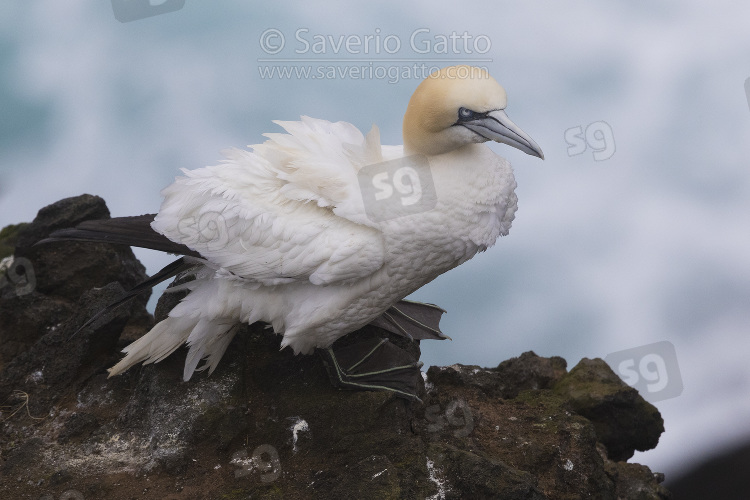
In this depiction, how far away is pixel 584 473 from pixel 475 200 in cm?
158

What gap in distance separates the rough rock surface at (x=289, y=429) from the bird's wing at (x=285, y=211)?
831mm

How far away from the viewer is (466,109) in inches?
158

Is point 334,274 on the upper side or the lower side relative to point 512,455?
upper

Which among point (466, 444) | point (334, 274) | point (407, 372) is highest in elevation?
point (334, 274)

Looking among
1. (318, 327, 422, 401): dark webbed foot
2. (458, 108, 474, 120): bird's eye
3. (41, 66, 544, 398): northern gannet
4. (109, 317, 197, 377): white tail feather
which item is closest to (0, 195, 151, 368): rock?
(109, 317, 197, 377): white tail feather

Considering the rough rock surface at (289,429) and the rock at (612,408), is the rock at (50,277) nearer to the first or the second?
the rough rock surface at (289,429)

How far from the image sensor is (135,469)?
15.2 ft

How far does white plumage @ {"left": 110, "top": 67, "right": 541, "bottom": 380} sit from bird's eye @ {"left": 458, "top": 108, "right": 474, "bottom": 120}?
0.01m

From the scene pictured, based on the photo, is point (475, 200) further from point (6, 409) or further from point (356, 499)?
point (6, 409)

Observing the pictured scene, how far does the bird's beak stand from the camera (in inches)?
157

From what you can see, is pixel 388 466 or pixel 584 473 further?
pixel 584 473

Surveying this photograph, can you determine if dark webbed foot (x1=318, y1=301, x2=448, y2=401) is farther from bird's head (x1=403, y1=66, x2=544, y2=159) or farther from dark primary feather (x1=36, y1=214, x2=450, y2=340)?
bird's head (x1=403, y1=66, x2=544, y2=159)

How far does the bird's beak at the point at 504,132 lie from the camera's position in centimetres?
399

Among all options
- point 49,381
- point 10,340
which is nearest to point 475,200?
point 49,381
